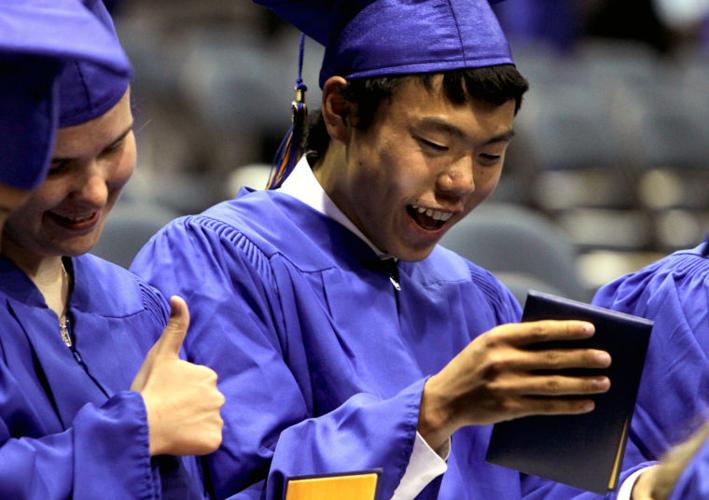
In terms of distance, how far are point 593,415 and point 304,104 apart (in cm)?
83

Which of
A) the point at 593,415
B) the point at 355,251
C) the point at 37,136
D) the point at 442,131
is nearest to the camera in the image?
the point at 37,136

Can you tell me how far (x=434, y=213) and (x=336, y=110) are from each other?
0.26 meters

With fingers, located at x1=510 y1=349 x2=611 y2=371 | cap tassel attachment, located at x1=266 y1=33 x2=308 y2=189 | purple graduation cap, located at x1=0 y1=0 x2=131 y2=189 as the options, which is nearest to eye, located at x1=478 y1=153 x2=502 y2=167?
cap tassel attachment, located at x1=266 y1=33 x2=308 y2=189

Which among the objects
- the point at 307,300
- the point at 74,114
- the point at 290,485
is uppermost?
the point at 74,114

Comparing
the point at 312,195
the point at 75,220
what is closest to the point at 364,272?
the point at 312,195

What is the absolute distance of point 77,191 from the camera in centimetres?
177

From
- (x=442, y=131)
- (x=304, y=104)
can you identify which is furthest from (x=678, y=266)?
(x=304, y=104)

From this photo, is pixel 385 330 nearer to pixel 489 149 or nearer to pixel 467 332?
pixel 467 332

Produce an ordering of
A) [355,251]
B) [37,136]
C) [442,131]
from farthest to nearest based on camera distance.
Answer: 1. [355,251]
2. [442,131]
3. [37,136]

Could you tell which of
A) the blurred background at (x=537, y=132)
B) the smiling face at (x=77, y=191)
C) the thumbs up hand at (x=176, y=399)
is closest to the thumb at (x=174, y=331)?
the thumbs up hand at (x=176, y=399)

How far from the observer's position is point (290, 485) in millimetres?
2047

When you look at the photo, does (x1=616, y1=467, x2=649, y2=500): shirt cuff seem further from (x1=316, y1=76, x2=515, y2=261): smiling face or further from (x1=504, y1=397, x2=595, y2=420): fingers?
(x1=316, y1=76, x2=515, y2=261): smiling face

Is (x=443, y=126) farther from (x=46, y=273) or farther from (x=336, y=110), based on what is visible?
(x=46, y=273)

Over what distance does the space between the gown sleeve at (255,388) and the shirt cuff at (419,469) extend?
2 cm
